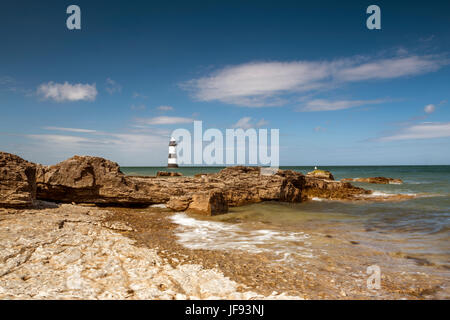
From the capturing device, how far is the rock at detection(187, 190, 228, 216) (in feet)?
31.3

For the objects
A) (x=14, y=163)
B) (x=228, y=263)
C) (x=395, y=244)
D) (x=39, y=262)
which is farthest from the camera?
(x=14, y=163)

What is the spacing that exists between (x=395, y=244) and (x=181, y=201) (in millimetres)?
7194

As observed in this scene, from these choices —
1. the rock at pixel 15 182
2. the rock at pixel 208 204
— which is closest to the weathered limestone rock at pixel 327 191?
the rock at pixel 208 204

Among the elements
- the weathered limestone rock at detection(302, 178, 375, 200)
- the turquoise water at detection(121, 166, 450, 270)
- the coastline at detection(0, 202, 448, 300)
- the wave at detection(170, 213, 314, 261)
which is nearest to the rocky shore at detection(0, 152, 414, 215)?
the turquoise water at detection(121, 166, 450, 270)

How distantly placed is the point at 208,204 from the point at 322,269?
18.5ft

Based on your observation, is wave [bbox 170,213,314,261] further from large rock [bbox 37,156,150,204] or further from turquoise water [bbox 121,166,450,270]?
A: large rock [bbox 37,156,150,204]

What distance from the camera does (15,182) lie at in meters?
7.33

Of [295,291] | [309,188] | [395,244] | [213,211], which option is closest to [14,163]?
[213,211]

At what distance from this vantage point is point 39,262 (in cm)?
393

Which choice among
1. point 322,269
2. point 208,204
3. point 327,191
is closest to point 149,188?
point 208,204

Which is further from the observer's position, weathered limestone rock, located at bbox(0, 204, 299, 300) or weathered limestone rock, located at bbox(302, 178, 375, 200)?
weathered limestone rock, located at bbox(302, 178, 375, 200)

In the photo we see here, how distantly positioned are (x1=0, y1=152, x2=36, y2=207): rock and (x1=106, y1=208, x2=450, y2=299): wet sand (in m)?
3.47
